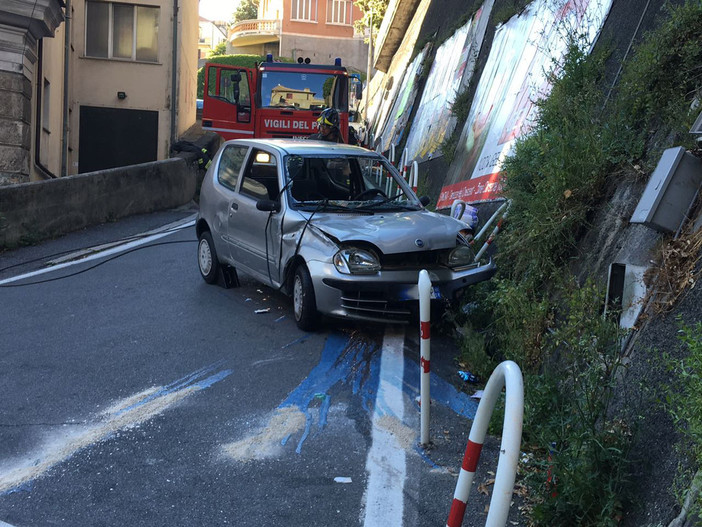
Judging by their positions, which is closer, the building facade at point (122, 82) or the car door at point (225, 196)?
the car door at point (225, 196)

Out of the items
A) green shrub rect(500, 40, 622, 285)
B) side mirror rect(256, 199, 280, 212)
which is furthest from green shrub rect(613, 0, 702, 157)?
side mirror rect(256, 199, 280, 212)

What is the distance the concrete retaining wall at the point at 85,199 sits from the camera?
42.8 feet

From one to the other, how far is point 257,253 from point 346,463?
4.22 meters

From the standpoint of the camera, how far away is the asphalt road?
175 inches

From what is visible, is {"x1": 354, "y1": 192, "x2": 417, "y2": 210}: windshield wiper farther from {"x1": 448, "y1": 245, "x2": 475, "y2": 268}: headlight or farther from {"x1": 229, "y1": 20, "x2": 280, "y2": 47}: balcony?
{"x1": 229, "y1": 20, "x2": 280, "y2": 47}: balcony

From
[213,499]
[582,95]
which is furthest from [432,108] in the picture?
[213,499]

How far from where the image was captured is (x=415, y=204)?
9094 millimetres

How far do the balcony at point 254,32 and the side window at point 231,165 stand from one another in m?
66.9

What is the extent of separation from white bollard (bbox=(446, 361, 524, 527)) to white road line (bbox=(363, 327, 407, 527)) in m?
0.92

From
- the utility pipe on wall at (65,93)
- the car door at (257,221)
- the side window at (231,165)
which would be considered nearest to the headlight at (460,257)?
the car door at (257,221)

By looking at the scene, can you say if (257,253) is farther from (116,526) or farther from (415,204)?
(116,526)

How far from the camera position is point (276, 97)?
2158cm

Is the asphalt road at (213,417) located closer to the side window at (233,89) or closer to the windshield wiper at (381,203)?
the windshield wiper at (381,203)

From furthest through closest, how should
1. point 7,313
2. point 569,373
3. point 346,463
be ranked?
point 7,313
point 569,373
point 346,463
